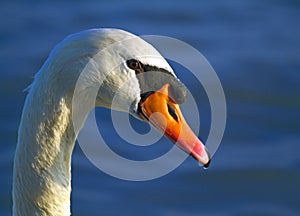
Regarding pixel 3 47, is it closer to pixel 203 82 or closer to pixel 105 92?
pixel 203 82

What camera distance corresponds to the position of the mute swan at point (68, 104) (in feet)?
11.6

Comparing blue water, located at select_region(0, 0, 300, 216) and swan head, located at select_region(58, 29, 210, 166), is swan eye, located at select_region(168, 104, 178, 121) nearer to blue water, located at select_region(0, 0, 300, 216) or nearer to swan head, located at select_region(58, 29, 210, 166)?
swan head, located at select_region(58, 29, 210, 166)

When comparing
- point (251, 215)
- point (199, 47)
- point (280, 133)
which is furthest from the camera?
point (199, 47)

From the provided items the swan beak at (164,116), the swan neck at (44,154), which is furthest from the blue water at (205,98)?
the swan beak at (164,116)

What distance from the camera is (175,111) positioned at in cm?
374

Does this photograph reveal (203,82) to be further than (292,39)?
No

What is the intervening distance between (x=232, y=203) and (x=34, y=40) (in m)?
2.45

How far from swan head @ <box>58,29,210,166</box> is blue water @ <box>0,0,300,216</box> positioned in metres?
3.02

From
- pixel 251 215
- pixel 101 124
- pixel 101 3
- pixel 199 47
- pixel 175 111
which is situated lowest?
pixel 175 111

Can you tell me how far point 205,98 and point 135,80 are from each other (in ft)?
13.2

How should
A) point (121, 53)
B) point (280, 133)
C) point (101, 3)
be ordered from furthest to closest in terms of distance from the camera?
point (101, 3), point (280, 133), point (121, 53)

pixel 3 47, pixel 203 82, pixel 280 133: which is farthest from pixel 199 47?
pixel 3 47

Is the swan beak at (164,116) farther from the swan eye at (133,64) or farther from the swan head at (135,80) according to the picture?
the swan eye at (133,64)

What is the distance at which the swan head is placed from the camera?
3535 millimetres
